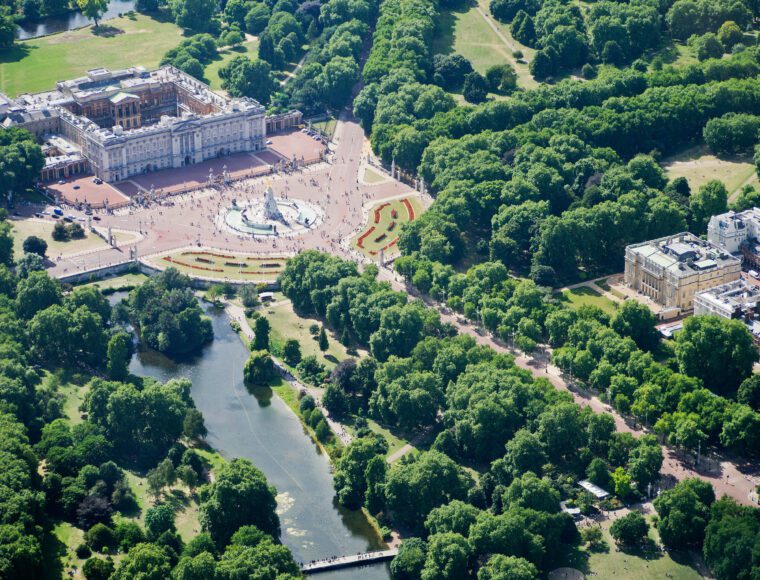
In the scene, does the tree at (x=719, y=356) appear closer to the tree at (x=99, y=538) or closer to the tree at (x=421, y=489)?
the tree at (x=421, y=489)

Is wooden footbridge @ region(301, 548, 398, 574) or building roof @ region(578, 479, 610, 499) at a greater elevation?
building roof @ region(578, 479, 610, 499)

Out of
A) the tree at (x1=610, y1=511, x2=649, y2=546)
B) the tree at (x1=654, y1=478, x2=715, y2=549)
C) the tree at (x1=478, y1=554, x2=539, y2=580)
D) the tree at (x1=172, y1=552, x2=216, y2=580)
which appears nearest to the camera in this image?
the tree at (x1=172, y1=552, x2=216, y2=580)

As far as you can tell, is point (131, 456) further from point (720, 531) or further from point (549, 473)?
point (720, 531)

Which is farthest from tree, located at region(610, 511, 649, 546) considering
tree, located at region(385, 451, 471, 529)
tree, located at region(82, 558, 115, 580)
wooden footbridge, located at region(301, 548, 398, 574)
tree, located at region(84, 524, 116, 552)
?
tree, located at region(84, 524, 116, 552)

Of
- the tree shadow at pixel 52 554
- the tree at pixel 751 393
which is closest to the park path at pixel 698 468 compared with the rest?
the tree at pixel 751 393

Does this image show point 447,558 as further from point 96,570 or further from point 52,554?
point 52,554

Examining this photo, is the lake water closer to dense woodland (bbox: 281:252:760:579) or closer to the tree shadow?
dense woodland (bbox: 281:252:760:579)
